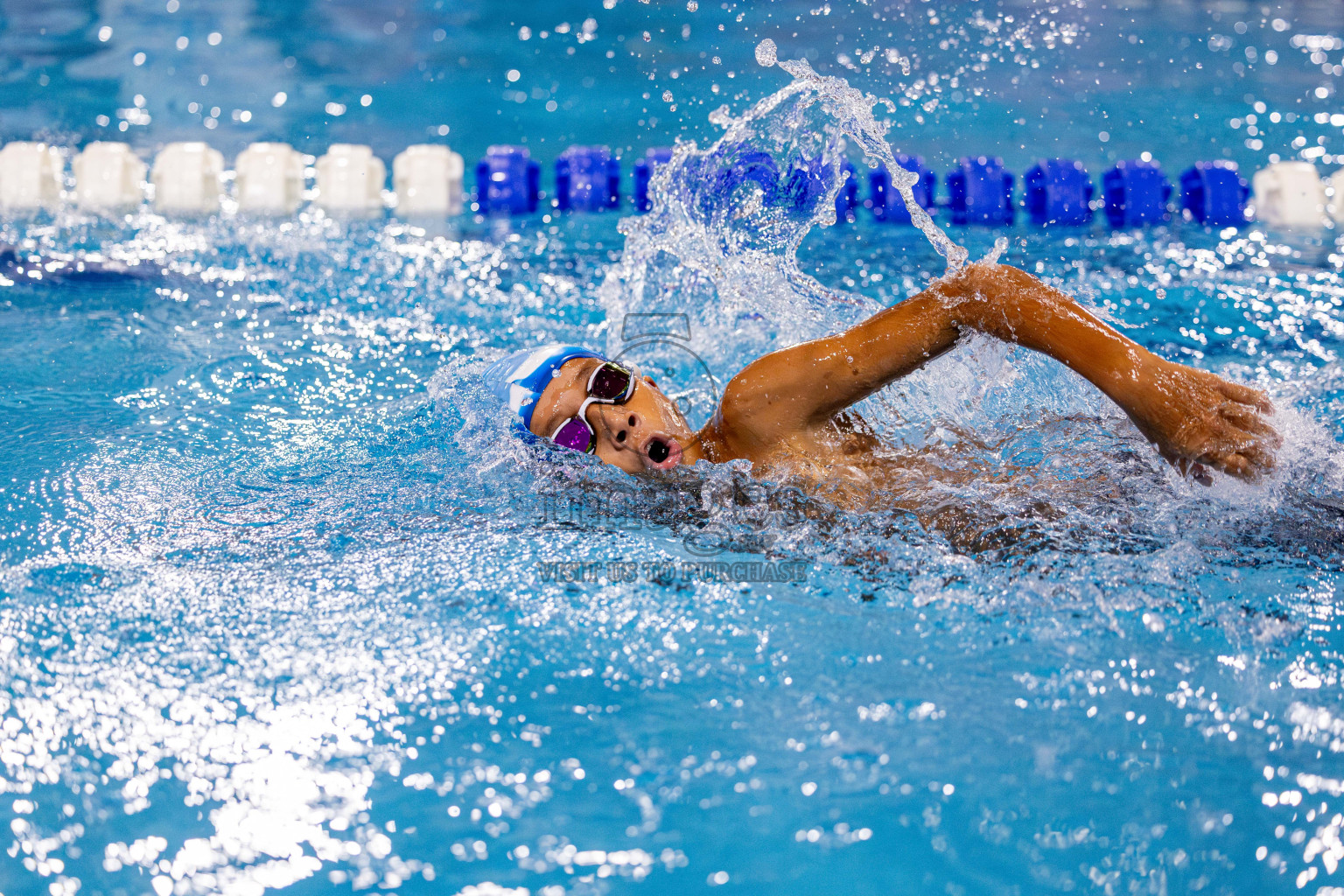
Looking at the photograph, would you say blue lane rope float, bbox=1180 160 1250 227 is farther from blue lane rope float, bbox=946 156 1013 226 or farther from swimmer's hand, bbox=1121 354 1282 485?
swimmer's hand, bbox=1121 354 1282 485

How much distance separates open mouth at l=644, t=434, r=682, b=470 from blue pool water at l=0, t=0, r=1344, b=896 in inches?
1.9

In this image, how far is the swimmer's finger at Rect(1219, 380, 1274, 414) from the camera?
1.75m

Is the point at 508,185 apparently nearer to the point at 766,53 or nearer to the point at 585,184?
the point at 585,184

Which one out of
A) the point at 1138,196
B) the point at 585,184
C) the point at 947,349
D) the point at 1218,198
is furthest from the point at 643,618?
the point at 1218,198

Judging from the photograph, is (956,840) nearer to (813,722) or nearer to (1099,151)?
(813,722)

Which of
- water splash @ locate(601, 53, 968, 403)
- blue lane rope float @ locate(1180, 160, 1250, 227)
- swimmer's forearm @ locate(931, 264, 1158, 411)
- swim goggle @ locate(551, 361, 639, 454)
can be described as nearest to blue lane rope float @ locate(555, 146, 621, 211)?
water splash @ locate(601, 53, 968, 403)

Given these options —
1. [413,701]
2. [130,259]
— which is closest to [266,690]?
[413,701]

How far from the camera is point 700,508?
2277 mm

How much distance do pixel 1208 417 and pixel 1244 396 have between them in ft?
0.26

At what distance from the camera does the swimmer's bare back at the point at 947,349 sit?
1751mm

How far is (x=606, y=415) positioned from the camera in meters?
2.35

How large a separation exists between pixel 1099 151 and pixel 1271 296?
222 cm

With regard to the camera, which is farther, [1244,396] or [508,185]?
[508,185]

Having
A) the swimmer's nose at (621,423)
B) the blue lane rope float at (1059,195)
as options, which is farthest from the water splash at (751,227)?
the blue lane rope float at (1059,195)
